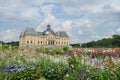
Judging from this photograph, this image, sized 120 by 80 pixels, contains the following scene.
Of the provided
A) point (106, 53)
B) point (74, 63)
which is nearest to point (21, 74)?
point (74, 63)

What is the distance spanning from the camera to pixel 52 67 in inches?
320

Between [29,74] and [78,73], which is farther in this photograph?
[29,74]

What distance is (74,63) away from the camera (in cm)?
743

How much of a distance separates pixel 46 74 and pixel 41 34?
4098 inches

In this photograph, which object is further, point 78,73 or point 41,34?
point 41,34

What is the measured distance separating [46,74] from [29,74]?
50 centimetres

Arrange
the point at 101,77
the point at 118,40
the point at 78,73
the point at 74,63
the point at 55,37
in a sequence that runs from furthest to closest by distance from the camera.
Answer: the point at 55,37 < the point at 118,40 < the point at 74,63 < the point at 78,73 < the point at 101,77

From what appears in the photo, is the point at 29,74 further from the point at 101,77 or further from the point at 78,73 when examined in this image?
the point at 101,77

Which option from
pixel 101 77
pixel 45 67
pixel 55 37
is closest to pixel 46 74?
pixel 45 67

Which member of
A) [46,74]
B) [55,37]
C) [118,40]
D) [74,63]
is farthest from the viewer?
[55,37]

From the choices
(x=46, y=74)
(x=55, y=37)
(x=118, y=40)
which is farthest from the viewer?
(x=55, y=37)

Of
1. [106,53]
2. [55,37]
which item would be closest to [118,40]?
[55,37]

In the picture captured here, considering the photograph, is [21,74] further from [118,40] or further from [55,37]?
[55,37]

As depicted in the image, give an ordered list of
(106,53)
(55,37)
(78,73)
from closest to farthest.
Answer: (78,73), (106,53), (55,37)
